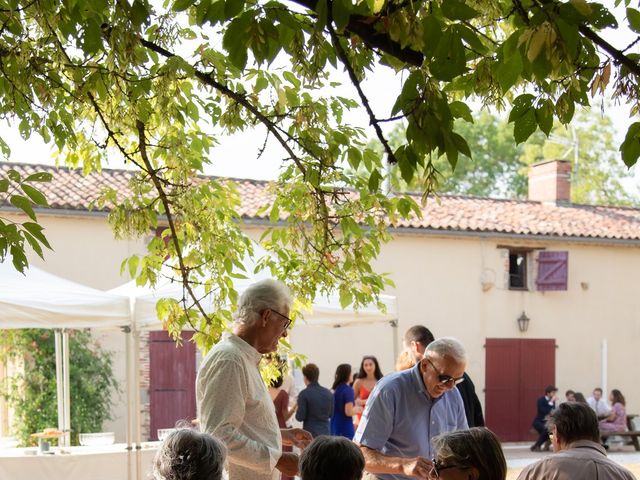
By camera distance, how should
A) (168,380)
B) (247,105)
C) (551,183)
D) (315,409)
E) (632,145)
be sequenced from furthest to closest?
(551,183)
(168,380)
(315,409)
(247,105)
(632,145)

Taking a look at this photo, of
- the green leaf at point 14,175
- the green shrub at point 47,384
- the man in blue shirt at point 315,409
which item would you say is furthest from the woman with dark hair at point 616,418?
the green leaf at point 14,175

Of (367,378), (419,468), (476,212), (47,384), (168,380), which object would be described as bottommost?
(168,380)

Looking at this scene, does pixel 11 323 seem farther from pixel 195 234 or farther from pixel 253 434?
pixel 253 434

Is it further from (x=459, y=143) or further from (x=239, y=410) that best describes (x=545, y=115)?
(x=239, y=410)

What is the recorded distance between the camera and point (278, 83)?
590cm

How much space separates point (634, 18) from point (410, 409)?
2.46 m

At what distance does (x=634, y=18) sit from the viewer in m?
3.21

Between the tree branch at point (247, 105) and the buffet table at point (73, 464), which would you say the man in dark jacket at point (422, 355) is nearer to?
the tree branch at point (247, 105)

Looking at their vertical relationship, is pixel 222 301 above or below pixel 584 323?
above

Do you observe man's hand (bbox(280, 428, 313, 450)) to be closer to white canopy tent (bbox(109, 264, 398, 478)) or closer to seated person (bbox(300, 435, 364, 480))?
seated person (bbox(300, 435, 364, 480))

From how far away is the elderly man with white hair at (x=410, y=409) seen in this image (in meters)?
5.04

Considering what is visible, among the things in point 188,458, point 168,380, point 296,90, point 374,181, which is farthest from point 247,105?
point 168,380

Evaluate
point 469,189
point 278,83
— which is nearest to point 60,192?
point 278,83

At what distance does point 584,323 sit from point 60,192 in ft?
39.1
